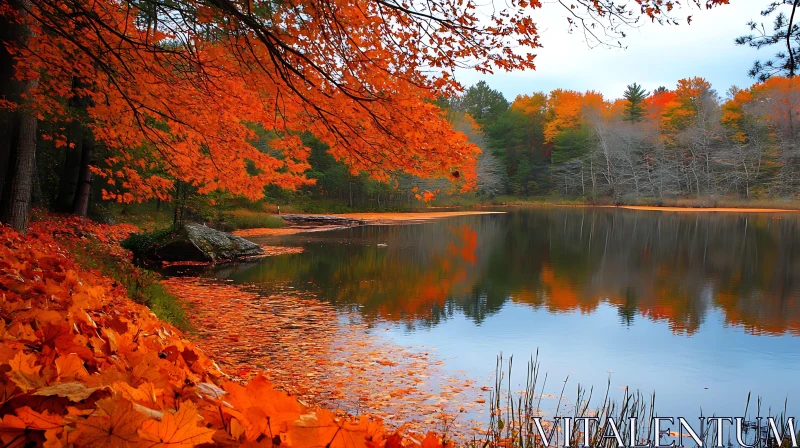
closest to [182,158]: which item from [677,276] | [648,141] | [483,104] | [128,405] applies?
[128,405]

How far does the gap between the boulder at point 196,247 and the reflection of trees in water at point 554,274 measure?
3.91 feet

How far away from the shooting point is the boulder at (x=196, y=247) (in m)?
15.2

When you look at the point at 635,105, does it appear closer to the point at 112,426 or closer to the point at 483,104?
the point at 483,104

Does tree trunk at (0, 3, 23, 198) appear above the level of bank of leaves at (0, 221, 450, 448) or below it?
above

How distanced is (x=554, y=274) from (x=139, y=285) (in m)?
10.7

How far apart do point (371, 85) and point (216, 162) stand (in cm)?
395

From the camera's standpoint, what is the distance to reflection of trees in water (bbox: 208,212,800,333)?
1080cm

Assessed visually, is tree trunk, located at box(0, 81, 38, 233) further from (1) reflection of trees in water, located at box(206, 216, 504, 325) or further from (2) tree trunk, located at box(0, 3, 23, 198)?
(1) reflection of trees in water, located at box(206, 216, 504, 325)

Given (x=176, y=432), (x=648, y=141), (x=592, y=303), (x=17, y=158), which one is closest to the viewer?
(x=176, y=432)

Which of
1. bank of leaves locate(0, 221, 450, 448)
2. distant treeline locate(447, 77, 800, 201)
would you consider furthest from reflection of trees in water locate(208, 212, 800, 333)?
distant treeline locate(447, 77, 800, 201)

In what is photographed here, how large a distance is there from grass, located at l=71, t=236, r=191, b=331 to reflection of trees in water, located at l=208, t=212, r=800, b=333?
10.5ft

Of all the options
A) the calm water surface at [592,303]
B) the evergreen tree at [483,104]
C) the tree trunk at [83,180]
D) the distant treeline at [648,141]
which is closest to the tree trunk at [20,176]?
the calm water surface at [592,303]

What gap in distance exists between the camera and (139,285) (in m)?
7.61

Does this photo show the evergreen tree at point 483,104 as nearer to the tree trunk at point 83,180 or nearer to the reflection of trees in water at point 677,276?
the reflection of trees in water at point 677,276
